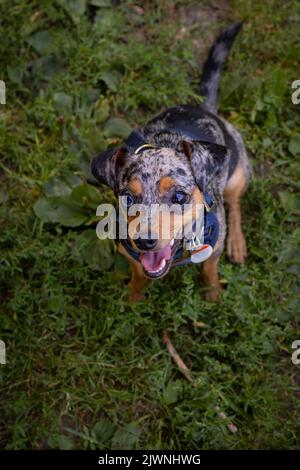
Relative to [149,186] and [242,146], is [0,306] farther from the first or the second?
[242,146]

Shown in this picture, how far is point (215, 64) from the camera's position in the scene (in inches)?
208

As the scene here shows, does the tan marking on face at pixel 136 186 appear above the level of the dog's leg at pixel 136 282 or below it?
above

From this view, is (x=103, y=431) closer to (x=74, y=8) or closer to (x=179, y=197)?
(x=179, y=197)

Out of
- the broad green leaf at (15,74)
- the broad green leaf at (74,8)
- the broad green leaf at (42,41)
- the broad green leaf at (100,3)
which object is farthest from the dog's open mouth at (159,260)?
the broad green leaf at (100,3)

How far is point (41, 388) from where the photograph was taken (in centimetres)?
464

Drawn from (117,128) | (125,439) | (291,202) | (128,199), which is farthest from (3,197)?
(291,202)

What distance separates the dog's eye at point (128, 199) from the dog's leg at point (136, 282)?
723 mm

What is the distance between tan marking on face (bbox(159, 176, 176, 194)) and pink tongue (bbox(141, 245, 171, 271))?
0.40 metres

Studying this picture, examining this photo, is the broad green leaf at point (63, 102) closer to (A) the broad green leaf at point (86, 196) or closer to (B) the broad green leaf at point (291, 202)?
(A) the broad green leaf at point (86, 196)

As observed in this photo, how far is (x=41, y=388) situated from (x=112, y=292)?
0.94 meters

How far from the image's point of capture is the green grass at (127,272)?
456 cm

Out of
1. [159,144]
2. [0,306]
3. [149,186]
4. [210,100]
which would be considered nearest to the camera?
[149,186]
